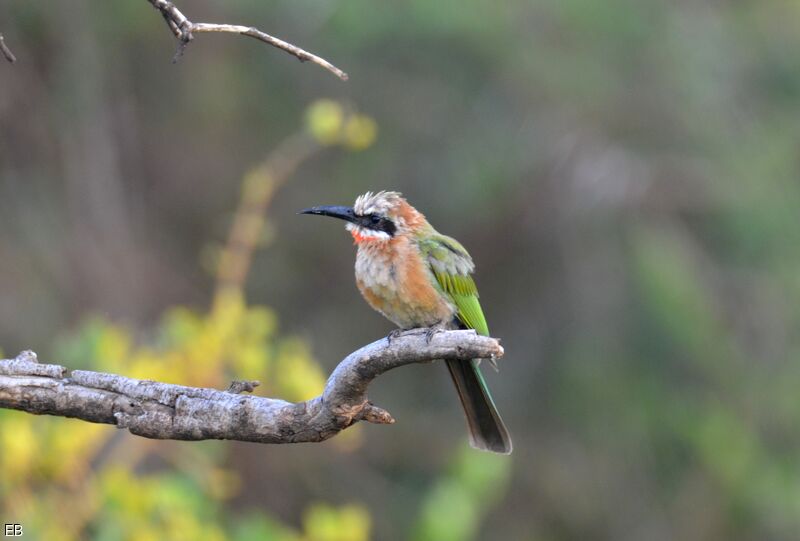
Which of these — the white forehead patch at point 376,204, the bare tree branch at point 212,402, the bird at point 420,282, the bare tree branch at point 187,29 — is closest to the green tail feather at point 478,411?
the bird at point 420,282

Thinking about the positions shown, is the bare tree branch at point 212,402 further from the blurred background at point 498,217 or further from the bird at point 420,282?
the blurred background at point 498,217

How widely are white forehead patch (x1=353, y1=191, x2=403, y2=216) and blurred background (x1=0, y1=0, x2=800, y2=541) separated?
201cm

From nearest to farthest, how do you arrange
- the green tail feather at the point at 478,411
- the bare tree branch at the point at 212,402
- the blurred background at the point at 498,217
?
the bare tree branch at the point at 212,402 → the green tail feather at the point at 478,411 → the blurred background at the point at 498,217

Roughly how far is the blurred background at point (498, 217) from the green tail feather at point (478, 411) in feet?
7.97

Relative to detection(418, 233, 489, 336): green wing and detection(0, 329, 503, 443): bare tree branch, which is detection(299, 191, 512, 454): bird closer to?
detection(418, 233, 489, 336): green wing

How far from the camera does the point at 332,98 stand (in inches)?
298

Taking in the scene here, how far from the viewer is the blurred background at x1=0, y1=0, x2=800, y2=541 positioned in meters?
7.25

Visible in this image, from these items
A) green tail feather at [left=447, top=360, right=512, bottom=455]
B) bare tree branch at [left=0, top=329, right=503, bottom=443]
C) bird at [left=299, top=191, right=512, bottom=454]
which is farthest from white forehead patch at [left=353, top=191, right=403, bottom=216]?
bare tree branch at [left=0, top=329, right=503, bottom=443]

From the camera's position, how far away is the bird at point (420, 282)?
15.0 ft

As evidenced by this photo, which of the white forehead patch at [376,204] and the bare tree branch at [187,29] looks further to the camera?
the white forehead patch at [376,204]

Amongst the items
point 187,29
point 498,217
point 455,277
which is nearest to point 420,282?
point 455,277

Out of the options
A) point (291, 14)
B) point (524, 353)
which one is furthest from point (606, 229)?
point (291, 14)

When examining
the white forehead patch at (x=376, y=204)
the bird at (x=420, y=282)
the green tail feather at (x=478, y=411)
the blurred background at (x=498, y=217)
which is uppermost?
the blurred background at (x=498, y=217)

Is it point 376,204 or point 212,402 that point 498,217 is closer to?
point 376,204
